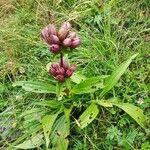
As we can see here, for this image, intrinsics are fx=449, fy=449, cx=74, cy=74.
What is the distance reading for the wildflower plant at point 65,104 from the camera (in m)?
2.48

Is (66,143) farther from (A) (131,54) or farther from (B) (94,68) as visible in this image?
(A) (131,54)

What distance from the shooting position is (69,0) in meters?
3.63

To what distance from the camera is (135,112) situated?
99.7 inches

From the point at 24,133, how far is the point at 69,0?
4.53 feet

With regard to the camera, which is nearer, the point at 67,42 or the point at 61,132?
the point at 67,42

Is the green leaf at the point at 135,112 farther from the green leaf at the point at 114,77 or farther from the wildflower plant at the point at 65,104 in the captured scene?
the green leaf at the point at 114,77

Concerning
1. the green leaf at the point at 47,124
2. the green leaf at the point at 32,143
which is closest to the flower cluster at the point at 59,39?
the green leaf at the point at 47,124

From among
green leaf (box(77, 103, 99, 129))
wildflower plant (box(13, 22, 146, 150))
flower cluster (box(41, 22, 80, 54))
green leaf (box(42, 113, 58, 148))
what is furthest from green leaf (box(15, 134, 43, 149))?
flower cluster (box(41, 22, 80, 54))

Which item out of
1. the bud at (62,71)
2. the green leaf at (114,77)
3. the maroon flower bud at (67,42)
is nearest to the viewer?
the maroon flower bud at (67,42)

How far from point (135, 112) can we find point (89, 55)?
60cm

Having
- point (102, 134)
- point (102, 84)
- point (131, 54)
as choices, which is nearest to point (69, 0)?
point (131, 54)

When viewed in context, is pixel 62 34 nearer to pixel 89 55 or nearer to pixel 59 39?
pixel 59 39

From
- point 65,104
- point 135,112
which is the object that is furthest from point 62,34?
point 135,112

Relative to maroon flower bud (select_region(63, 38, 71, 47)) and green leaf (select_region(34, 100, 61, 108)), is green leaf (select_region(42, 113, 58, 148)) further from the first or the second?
maroon flower bud (select_region(63, 38, 71, 47))
